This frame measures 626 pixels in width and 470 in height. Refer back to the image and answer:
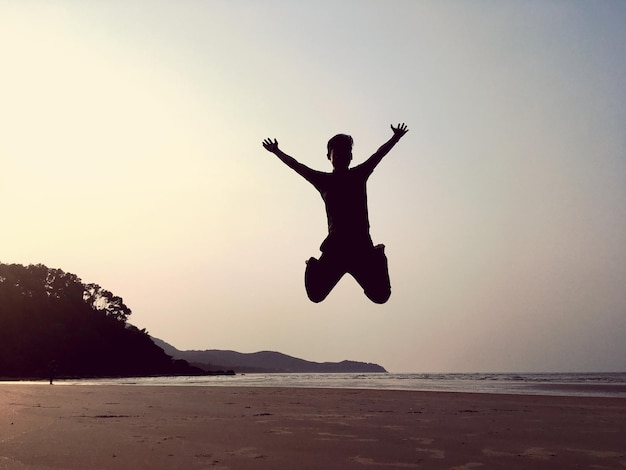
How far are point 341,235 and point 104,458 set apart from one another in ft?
20.6

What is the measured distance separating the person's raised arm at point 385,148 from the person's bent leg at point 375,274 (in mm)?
906

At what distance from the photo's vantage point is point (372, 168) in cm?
594

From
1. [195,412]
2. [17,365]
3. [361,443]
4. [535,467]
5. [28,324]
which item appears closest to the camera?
[535,467]

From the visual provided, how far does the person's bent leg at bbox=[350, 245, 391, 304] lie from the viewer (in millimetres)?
5652

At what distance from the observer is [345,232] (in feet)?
18.8

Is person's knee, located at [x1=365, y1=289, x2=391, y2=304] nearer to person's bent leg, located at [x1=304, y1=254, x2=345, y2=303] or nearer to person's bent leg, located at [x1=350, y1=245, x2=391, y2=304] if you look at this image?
person's bent leg, located at [x1=350, y1=245, x2=391, y2=304]

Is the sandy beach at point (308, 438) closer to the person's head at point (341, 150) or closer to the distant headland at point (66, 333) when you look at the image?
the person's head at point (341, 150)

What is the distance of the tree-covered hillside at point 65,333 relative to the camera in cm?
8706

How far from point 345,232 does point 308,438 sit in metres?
7.13

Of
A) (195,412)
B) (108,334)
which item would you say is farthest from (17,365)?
(195,412)

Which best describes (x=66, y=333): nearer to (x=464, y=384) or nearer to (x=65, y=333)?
(x=65, y=333)

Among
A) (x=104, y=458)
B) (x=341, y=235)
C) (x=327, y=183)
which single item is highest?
(x=327, y=183)

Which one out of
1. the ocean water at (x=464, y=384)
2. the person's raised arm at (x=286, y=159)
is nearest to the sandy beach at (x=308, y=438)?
the person's raised arm at (x=286, y=159)

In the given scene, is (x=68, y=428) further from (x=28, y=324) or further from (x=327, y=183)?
(x=28, y=324)
